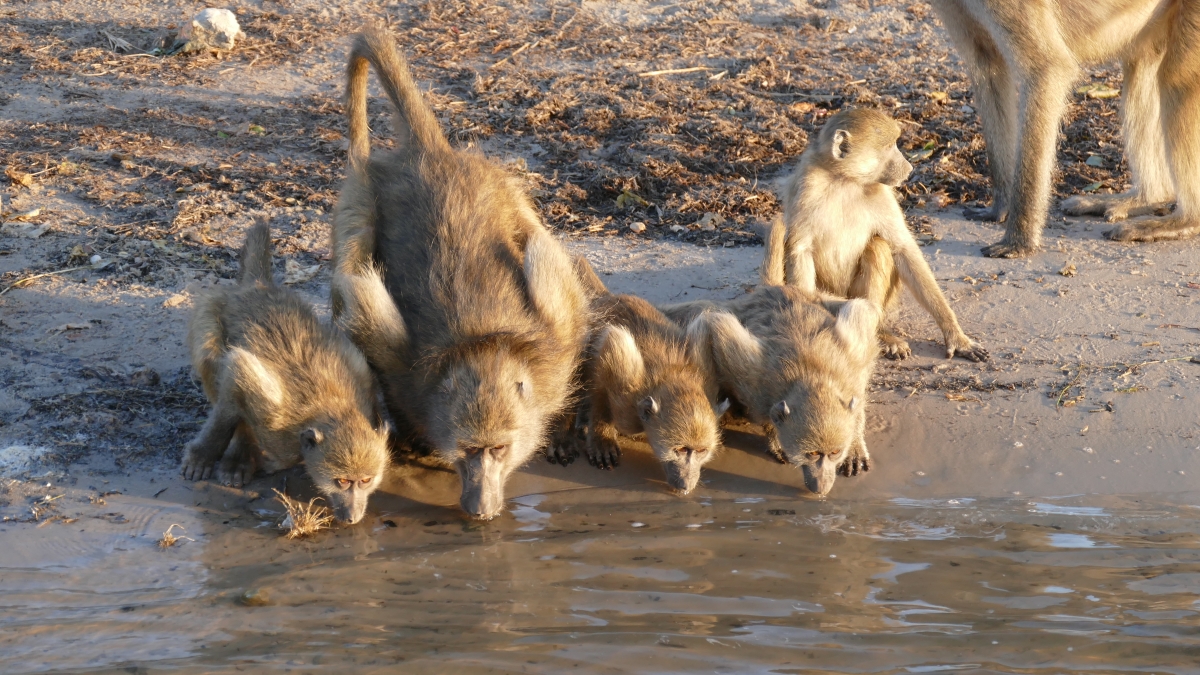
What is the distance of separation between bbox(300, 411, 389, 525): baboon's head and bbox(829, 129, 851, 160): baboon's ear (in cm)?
273

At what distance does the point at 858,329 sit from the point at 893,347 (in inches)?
34.6

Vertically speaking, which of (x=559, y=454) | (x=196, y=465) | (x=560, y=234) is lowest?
(x=196, y=465)

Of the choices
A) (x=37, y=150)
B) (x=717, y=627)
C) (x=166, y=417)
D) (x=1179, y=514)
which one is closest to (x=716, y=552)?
(x=717, y=627)

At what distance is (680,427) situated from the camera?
16.4 feet

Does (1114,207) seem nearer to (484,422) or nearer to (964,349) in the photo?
(964,349)

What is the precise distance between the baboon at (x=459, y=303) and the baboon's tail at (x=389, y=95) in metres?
0.02

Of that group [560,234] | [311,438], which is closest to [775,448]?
[311,438]

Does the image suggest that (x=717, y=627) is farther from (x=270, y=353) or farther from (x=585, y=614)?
(x=270, y=353)

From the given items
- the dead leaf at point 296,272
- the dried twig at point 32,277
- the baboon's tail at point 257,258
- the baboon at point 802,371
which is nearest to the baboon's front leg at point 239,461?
the baboon's tail at point 257,258

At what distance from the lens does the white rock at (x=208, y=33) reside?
9.68 metres

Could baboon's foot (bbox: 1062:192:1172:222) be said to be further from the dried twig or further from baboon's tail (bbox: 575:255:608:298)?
the dried twig

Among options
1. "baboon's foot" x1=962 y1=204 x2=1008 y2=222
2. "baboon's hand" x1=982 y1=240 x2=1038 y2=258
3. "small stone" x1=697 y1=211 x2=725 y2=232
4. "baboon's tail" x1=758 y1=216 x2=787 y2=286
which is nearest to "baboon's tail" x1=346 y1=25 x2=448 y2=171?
"baboon's tail" x1=758 y1=216 x2=787 y2=286

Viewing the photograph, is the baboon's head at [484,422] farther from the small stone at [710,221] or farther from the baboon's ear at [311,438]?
the small stone at [710,221]

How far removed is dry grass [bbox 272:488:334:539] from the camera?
481 cm
